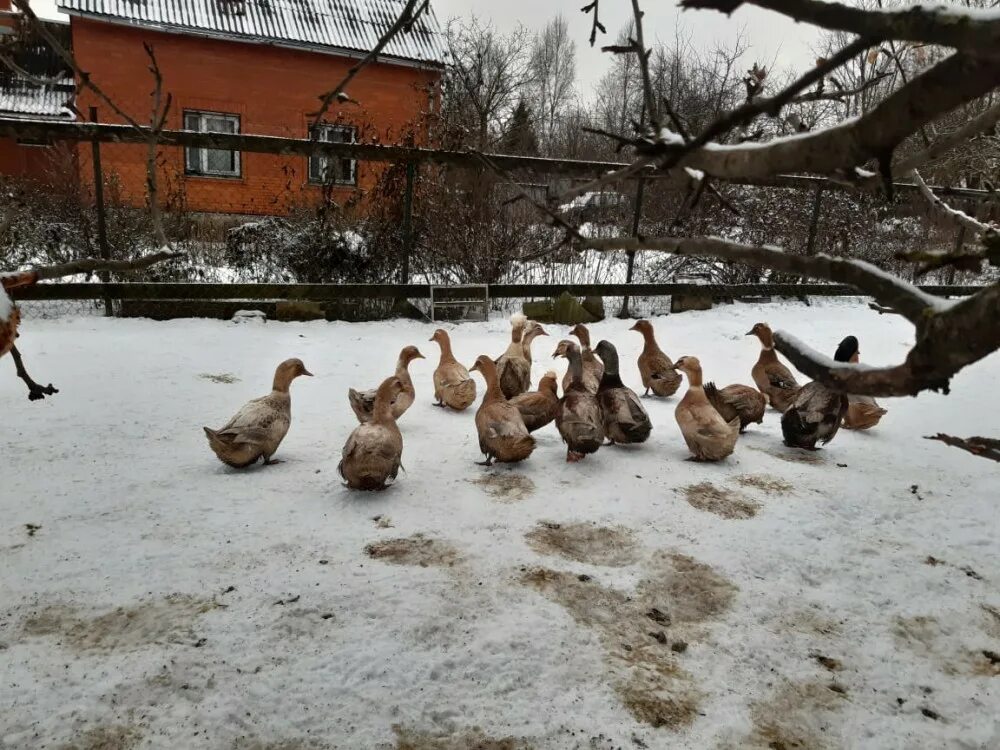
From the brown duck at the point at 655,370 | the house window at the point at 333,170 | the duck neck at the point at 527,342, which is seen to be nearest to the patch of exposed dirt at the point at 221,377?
the duck neck at the point at 527,342

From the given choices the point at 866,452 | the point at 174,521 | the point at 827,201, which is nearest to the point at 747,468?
the point at 866,452

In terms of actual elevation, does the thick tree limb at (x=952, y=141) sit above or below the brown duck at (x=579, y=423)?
above

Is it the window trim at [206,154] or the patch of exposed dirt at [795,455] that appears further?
the window trim at [206,154]

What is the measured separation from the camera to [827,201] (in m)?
10.5

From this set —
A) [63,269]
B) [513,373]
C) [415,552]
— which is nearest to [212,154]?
[513,373]

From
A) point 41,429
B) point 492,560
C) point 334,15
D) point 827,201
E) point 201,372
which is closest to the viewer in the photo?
point 492,560

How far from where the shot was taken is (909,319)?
1.09 metres

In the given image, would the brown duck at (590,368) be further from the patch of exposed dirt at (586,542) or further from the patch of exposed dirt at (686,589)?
the patch of exposed dirt at (686,589)

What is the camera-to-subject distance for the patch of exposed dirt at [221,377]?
529 centimetres

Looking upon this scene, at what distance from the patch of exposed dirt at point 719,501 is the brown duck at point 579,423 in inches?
22.6

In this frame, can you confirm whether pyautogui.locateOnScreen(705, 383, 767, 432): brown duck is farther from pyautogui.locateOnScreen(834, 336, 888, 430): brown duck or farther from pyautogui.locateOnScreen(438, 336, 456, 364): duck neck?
pyautogui.locateOnScreen(438, 336, 456, 364): duck neck

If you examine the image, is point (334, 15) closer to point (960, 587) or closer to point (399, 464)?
point (399, 464)

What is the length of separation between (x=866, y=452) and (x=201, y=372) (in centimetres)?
488

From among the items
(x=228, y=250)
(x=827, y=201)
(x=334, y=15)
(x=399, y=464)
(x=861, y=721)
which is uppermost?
(x=334, y=15)
